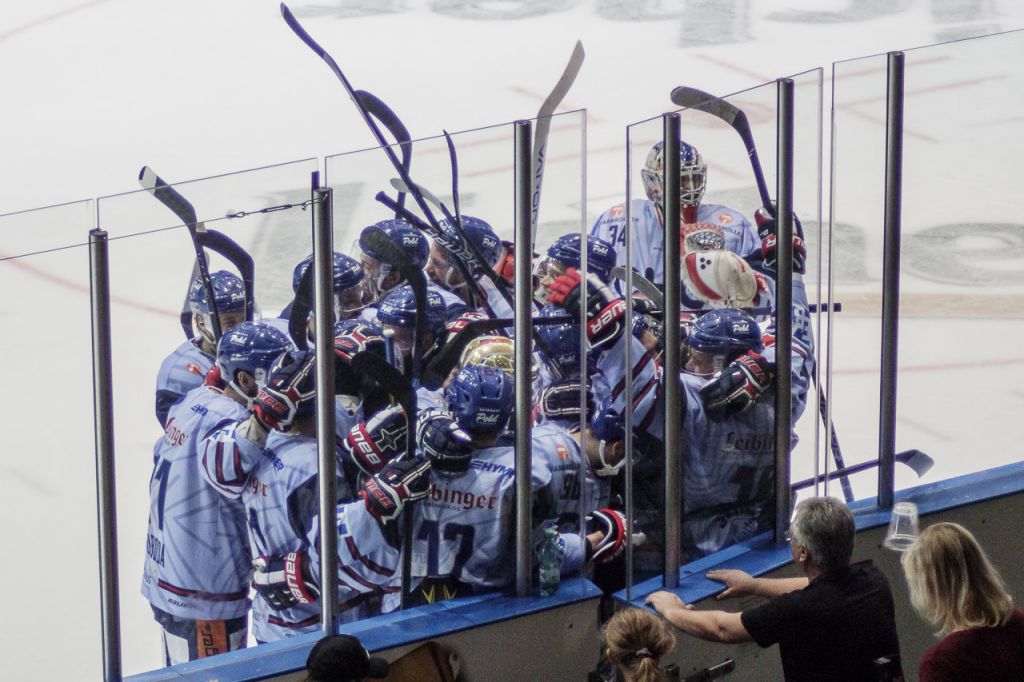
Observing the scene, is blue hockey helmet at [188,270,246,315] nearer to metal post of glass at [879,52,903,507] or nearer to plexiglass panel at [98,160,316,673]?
plexiglass panel at [98,160,316,673]

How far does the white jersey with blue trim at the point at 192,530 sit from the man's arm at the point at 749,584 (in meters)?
0.93

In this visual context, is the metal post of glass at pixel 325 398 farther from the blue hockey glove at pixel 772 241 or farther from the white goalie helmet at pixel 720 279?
the blue hockey glove at pixel 772 241

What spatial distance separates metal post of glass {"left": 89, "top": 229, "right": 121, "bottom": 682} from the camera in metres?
2.33

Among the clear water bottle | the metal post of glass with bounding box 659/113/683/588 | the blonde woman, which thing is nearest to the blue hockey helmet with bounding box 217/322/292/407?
the clear water bottle

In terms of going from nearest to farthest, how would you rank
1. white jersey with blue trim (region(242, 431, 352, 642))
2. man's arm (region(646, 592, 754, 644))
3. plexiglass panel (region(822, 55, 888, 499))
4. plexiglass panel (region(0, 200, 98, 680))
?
plexiglass panel (region(0, 200, 98, 680)) < man's arm (region(646, 592, 754, 644)) < white jersey with blue trim (region(242, 431, 352, 642)) < plexiglass panel (region(822, 55, 888, 499))

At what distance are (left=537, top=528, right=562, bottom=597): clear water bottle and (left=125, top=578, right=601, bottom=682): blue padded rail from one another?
0.07 feet

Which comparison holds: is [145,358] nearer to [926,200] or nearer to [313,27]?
[926,200]

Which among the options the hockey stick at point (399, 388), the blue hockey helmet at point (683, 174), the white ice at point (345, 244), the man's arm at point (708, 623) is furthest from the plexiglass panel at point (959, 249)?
the hockey stick at point (399, 388)

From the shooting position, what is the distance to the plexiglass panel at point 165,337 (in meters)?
2.37

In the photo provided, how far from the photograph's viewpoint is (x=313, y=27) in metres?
8.35

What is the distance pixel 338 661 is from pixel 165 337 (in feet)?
2.11

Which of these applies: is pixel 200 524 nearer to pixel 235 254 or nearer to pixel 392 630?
pixel 392 630

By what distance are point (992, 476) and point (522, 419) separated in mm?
1359

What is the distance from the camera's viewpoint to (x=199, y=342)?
2.52 metres
